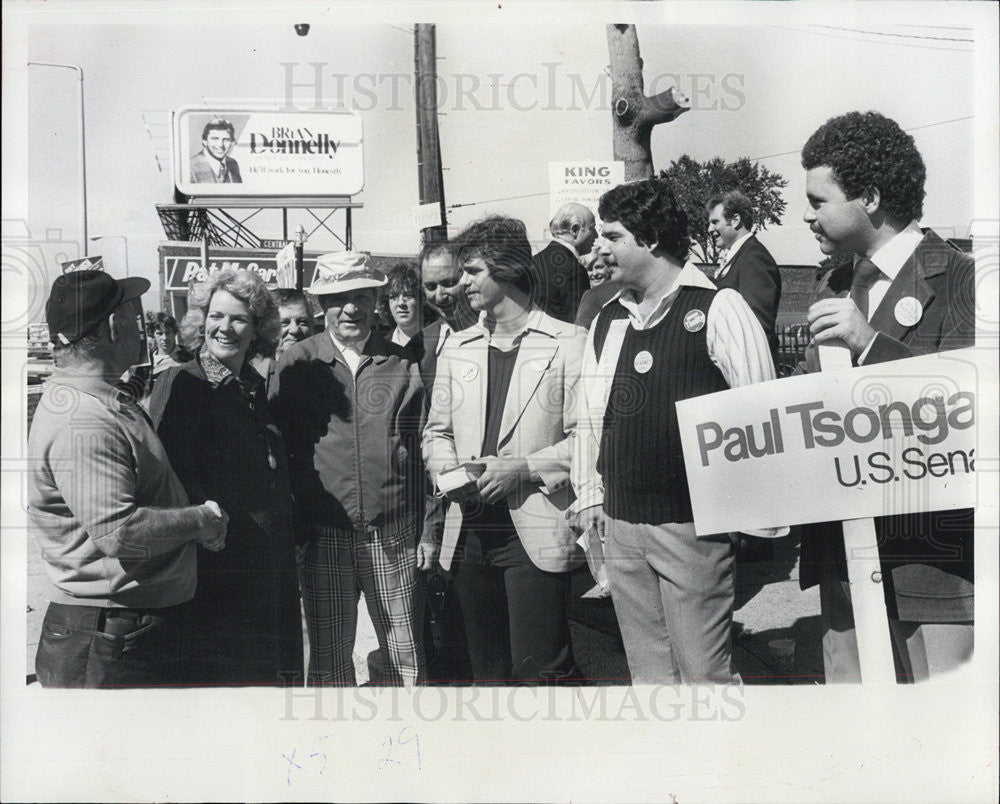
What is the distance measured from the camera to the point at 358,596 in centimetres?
381

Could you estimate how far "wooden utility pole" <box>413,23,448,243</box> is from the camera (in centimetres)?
376

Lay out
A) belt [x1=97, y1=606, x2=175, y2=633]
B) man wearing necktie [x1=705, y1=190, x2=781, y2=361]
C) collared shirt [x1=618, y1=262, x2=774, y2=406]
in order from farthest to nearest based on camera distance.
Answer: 1. man wearing necktie [x1=705, y1=190, x2=781, y2=361]
2. collared shirt [x1=618, y1=262, x2=774, y2=406]
3. belt [x1=97, y1=606, x2=175, y2=633]

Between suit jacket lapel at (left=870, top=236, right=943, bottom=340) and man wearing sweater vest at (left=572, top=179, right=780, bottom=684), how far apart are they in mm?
490

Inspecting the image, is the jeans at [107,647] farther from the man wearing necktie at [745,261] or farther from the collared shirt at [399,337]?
the man wearing necktie at [745,261]

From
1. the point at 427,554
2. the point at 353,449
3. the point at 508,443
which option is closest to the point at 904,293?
the point at 508,443

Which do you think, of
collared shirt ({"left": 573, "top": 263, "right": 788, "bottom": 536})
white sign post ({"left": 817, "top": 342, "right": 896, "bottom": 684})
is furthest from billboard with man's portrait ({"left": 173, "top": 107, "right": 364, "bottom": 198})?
white sign post ({"left": 817, "top": 342, "right": 896, "bottom": 684})

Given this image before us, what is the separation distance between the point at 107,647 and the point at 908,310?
329cm

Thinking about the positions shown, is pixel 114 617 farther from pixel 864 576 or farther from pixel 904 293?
pixel 904 293

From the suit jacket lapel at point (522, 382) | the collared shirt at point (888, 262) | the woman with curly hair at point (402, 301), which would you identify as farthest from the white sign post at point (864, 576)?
the woman with curly hair at point (402, 301)

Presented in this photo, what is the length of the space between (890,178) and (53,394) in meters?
3.34

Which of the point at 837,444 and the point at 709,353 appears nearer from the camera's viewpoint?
the point at 709,353

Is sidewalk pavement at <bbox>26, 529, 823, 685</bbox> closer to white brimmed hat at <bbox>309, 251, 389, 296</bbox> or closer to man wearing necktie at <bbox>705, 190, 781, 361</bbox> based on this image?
man wearing necktie at <bbox>705, 190, 781, 361</bbox>

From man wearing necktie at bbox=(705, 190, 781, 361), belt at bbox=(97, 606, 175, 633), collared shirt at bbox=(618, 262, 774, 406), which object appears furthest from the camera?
man wearing necktie at bbox=(705, 190, 781, 361)

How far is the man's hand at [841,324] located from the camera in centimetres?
371
